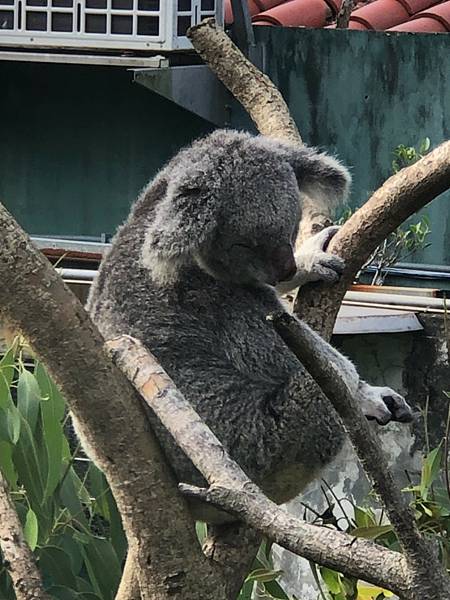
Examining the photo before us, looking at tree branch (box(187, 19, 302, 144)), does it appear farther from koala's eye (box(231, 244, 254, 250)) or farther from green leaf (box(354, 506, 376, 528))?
green leaf (box(354, 506, 376, 528))

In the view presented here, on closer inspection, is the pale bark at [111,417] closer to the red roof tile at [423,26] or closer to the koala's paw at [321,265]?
the koala's paw at [321,265]

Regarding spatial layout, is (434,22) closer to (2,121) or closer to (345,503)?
(2,121)

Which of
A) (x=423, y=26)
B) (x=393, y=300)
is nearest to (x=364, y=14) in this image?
(x=423, y=26)

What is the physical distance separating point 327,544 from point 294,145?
1.35 m

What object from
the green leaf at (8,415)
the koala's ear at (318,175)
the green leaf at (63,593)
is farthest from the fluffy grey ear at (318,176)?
the green leaf at (63,593)

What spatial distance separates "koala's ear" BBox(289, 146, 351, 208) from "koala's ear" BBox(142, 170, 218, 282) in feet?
0.90

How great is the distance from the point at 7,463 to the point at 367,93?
108 inches

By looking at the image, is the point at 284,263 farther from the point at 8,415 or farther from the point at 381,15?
the point at 381,15

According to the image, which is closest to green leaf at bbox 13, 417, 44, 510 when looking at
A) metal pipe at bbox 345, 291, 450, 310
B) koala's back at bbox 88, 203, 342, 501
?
koala's back at bbox 88, 203, 342, 501

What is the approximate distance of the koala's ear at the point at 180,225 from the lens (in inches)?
86.1

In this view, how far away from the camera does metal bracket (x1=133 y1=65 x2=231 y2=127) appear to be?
4.50m

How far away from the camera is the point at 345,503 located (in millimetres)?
3189

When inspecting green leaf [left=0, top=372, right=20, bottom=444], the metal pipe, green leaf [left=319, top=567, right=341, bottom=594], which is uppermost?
the metal pipe

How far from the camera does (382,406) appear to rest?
2.21 meters
